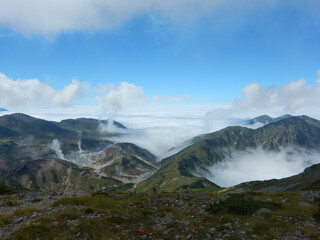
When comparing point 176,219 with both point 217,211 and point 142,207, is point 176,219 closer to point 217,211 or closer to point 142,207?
point 217,211

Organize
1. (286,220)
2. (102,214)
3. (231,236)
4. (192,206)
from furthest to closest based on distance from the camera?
1. (192,206)
2. (102,214)
3. (286,220)
4. (231,236)

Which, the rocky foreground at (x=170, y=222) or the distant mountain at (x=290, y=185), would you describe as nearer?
the rocky foreground at (x=170, y=222)

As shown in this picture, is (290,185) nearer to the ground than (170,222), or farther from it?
nearer to the ground

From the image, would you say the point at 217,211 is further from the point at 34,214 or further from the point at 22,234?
the point at 34,214

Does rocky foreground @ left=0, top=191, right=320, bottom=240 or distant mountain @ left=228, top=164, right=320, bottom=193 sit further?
distant mountain @ left=228, top=164, right=320, bottom=193

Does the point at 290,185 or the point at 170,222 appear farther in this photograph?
the point at 290,185

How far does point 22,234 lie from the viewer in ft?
57.4

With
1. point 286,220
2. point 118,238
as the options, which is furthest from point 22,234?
point 286,220

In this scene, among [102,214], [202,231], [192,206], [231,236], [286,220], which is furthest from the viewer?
[192,206]

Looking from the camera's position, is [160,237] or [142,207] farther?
[142,207]

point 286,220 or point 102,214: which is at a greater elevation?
point 286,220

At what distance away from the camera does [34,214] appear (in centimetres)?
2453

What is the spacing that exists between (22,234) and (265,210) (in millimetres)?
22885

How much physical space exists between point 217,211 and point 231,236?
24.4 ft
